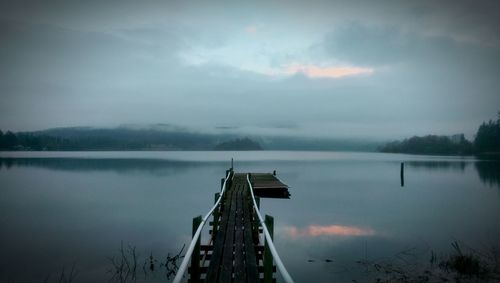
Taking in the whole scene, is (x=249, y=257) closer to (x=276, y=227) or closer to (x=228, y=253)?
(x=228, y=253)

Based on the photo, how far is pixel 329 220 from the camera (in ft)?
81.3

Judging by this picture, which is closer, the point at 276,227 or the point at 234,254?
the point at 234,254

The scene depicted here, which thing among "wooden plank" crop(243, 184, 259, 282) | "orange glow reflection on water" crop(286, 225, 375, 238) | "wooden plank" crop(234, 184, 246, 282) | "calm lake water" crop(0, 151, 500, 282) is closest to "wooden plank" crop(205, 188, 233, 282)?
"wooden plank" crop(234, 184, 246, 282)

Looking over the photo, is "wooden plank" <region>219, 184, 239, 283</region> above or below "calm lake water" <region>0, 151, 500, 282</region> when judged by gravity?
above

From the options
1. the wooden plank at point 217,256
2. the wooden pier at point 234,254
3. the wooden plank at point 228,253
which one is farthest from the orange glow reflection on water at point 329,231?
the wooden plank at point 217,256

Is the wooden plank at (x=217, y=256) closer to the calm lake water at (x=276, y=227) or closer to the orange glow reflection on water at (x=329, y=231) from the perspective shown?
the calm lake water at (x=276, y=227)

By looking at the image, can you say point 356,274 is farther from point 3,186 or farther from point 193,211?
point 3,186

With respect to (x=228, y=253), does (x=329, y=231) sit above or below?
below

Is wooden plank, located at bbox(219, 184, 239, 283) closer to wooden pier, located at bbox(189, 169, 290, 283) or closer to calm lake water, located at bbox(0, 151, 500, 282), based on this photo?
wooden pier, located at bbox(189, 169, 290, 283)

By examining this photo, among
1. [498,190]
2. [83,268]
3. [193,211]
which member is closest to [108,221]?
[193,211]

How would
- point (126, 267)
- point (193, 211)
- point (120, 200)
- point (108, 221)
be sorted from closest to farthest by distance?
point (126, 267), point (108, 221), point (193, 211), point (120, 200)

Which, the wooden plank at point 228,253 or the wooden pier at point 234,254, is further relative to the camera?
the wooden pier at point 234,254

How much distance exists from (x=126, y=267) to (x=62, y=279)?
2537mm

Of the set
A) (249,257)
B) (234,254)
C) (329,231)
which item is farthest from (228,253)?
(329,231)
